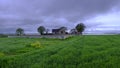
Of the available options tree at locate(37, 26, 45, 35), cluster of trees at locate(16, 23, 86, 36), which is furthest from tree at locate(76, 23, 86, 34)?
tree at locate(37, 26, 45, 35)

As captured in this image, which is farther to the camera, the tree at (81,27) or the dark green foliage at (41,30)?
the dark green foliage at (41,30)

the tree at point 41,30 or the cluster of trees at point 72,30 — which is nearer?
the cluster of trees at point 72,30

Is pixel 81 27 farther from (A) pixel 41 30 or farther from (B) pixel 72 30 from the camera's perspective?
(A) pixel 41 30

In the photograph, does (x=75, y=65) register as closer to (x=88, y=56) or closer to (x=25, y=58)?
(x=88, y=56)

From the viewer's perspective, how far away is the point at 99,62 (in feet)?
56.4

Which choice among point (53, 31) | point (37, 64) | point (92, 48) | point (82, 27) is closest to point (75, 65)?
point (37, 64)

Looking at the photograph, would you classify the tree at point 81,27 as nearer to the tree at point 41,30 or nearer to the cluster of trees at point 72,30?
the cluster of trees at point 72,30

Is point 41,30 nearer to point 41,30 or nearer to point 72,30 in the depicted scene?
point 41,30

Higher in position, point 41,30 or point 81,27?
point 81,27

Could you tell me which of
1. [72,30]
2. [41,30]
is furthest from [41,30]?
[72,30]

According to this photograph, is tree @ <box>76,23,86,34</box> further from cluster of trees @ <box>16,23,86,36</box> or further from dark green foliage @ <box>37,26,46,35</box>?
dark green foliage @ <box>37,26,46,35</box>

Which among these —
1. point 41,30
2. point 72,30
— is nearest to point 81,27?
point 72,30

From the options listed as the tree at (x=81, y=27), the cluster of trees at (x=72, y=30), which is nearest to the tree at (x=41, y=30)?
the cluster of trees at (x=72, y=30)

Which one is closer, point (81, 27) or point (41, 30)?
point (81, 27)
